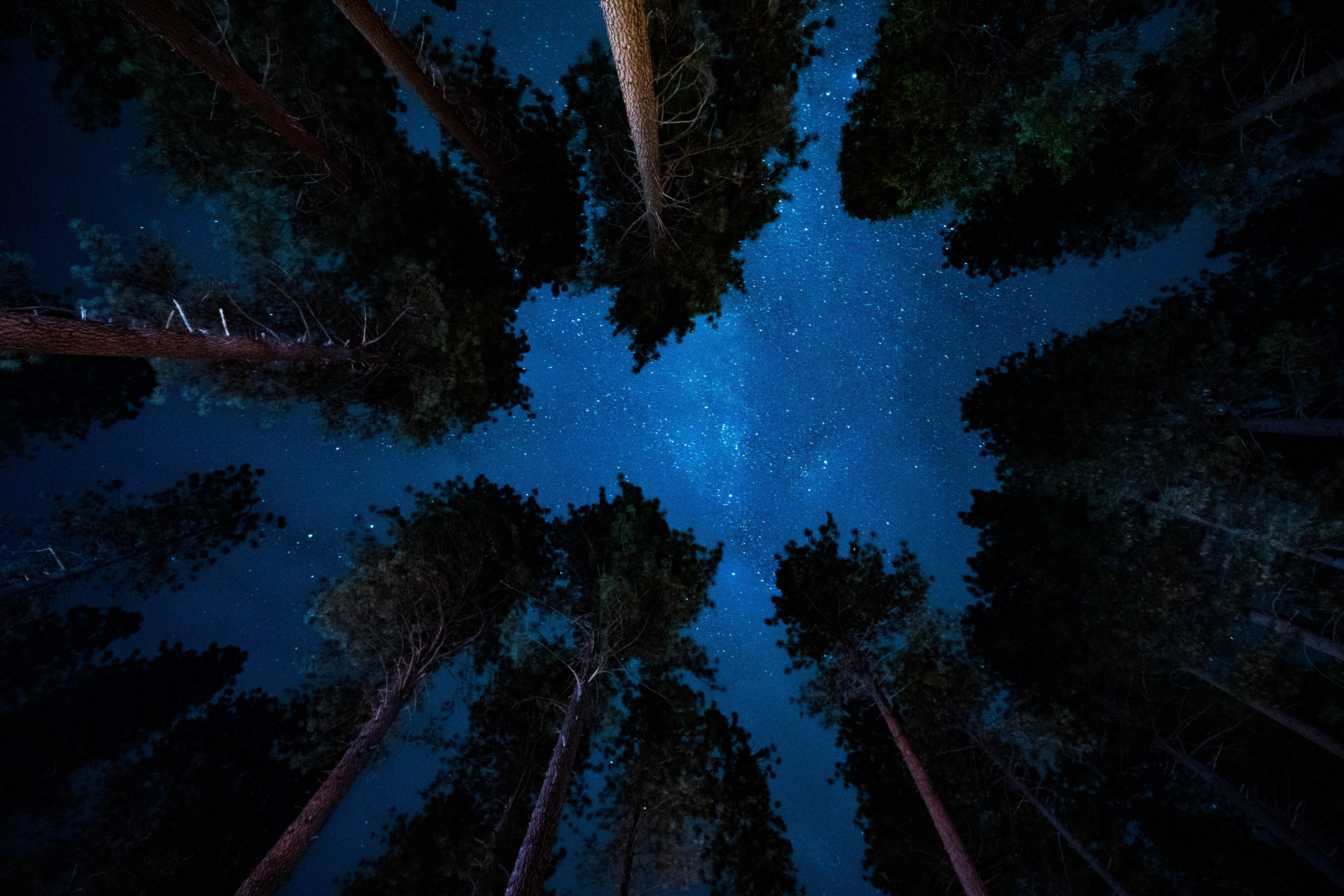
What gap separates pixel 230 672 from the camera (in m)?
11.8

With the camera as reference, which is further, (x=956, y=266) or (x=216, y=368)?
(x=956, y=266)

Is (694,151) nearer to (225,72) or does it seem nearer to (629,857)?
(225,72)

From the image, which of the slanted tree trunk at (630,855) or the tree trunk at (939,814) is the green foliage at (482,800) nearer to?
the slanted tree trunk at (630,855)

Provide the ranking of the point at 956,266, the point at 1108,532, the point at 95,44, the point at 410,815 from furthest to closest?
the point at 956,266 → the point at 1108,532 → the point at 410,815 → the point at 95,44

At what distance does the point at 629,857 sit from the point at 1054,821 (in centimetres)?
888

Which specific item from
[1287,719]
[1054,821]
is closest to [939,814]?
[1054,821]

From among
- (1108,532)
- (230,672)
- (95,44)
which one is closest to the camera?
(95,44)

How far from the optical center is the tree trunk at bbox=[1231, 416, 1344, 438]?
8.33 metres

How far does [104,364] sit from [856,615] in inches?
753

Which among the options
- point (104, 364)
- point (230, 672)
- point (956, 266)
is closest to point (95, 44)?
point (104, 364)

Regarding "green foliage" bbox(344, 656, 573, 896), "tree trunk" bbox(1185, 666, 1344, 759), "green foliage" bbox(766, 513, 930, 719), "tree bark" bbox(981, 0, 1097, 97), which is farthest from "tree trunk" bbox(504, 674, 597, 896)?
"tree bark" bbox(981, 0, 1097, 97)

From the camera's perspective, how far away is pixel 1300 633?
8883 mm

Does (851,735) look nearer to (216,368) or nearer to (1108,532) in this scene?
(1108,532)

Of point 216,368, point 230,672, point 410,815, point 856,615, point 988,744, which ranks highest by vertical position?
point 856,615
